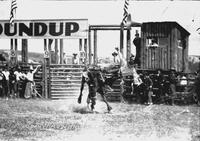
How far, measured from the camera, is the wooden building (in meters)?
23.4

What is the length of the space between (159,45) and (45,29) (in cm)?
653

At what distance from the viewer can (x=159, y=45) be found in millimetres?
23500

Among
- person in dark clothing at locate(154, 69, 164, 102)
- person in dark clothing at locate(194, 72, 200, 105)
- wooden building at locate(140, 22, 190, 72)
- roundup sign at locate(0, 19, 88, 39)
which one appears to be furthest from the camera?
wooden building at locate(140, 22, 190, 72)

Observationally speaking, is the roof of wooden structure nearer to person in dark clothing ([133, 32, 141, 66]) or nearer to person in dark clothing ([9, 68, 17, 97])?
person in dark clothing ([133, 32, 141, 66])

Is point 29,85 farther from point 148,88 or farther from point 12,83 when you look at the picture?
point 148,88

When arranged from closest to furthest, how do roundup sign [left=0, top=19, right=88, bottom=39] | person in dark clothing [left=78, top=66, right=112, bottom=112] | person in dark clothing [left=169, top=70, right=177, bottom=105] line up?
person in dark clothing [left=78, top=66, right=112, bottom=112] < person in dark clothing [left=169, top=70, right=177, bottom=105] < roundup sign [left=0, top=19, right=88, bottom=39]

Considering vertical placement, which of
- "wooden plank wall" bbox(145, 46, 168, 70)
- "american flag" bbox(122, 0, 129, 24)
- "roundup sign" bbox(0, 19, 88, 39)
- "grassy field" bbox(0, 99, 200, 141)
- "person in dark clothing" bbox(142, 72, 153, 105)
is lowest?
"grassy field" bbox(0, 99, 200, 141)

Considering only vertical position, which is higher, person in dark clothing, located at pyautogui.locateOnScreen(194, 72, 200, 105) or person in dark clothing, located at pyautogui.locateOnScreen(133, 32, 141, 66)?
person in dark clothing, located at pyautogui.locateOnScreen(133, 32, 141, 66)

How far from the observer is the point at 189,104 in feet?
67.5

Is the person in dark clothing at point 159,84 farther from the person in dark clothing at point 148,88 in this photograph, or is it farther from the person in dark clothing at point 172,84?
the person in dark clothing at point 172,84

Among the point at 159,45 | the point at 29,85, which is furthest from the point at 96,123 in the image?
the point at 159,45

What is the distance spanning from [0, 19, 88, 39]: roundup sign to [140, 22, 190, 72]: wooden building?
3499mm

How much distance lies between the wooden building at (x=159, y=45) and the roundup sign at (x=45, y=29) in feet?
11.5

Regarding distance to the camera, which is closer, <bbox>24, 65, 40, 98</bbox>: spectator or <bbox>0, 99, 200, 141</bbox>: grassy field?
<bbox>0, 99, 200, 141</bbox>: grassy field
